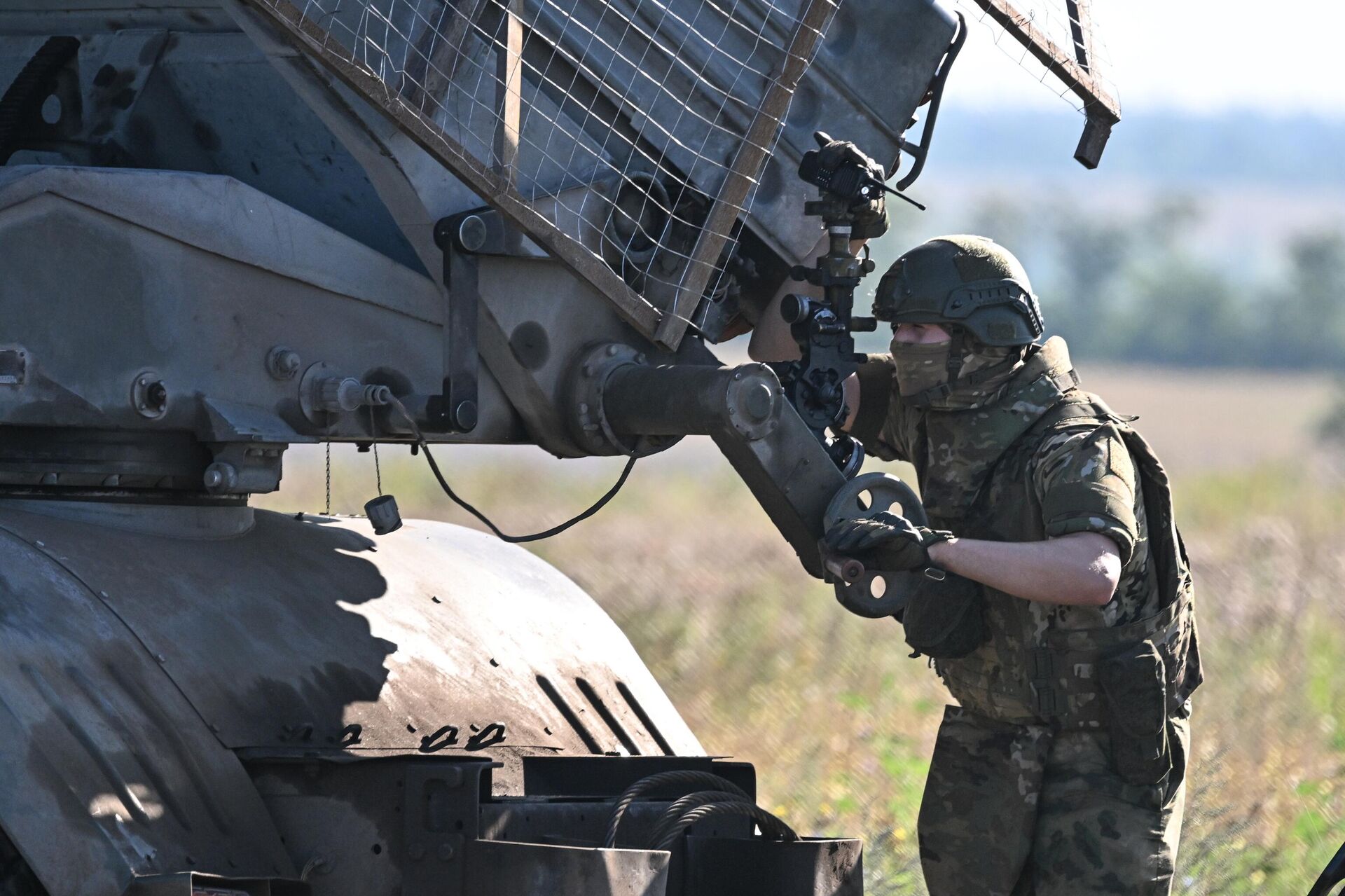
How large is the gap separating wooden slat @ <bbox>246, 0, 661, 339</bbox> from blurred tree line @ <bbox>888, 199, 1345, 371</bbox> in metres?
59.9

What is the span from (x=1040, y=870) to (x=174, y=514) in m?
2.13

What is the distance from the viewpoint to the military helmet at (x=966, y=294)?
5105 mm

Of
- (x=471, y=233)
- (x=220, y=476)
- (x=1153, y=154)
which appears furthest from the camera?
(x=1153, y=154)

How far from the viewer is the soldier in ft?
16.0

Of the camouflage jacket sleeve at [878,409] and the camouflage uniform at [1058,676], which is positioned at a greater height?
the camouflage jacket sleeve at [878,409]

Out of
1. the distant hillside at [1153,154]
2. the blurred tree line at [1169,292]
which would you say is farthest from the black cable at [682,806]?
the distant hillside at [1153,154]

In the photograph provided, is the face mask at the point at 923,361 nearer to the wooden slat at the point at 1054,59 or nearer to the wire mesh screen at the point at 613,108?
the wire mesh screen at the point at 613,108

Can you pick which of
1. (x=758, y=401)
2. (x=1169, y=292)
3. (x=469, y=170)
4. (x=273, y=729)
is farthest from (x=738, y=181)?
(x=1169, y=292)

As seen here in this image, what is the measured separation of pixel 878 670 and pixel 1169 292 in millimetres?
70024

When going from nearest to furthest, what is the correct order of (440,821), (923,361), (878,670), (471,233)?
(440,821)
(471,233)
(923,361)
(878,670)

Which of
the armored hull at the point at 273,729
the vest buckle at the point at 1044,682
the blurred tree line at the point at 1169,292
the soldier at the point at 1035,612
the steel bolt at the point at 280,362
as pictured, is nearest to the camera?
the armored hull at the point at 273,729

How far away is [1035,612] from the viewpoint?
16.5 ft

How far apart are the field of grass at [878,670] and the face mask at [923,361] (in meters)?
2.62

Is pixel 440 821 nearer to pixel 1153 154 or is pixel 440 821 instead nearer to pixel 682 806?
pixel 682 806
